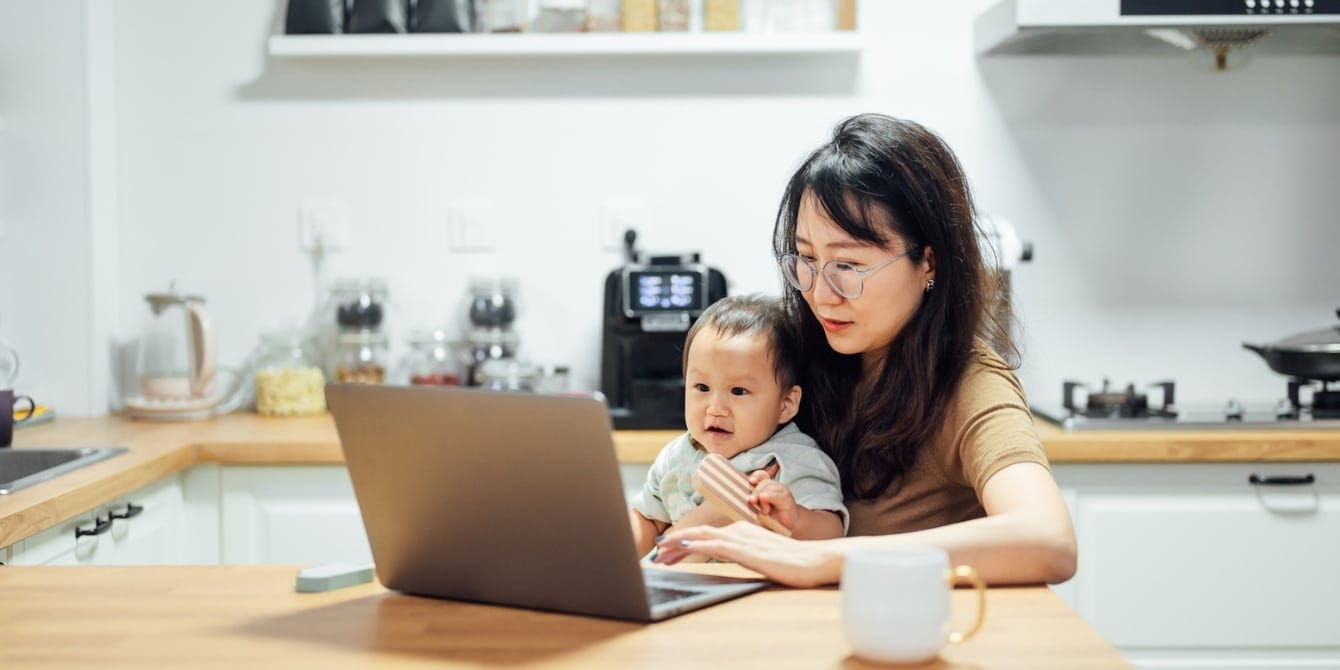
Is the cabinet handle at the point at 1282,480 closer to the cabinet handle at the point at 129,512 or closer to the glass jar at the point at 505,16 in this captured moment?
the glass jar at the point at 505,16

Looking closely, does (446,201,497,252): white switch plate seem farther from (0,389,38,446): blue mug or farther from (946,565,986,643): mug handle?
(946,565,986,643): mug handle

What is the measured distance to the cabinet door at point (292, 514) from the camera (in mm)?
2607

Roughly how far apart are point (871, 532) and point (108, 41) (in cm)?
234

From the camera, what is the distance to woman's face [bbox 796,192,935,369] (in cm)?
159

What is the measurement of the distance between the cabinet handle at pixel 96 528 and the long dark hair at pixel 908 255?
1.26 meters

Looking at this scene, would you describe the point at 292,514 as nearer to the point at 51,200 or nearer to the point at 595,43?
the point at 51,200

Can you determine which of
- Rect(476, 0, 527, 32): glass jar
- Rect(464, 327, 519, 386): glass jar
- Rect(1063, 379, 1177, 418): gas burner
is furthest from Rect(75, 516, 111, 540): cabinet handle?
Rect(1063, 379, 1177, 418): gas burner

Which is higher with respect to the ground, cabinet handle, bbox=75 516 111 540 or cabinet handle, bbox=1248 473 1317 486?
cabinet handle, bbox=1248 473 1317 486

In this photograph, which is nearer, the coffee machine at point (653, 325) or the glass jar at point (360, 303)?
the coffee machine at point (653, 325)

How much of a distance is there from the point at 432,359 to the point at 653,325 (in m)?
0.60

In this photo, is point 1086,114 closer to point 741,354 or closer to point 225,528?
point 741,354

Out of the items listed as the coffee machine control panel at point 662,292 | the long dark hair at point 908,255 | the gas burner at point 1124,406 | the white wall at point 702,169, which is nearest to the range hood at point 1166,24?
the white wall at point 702,169

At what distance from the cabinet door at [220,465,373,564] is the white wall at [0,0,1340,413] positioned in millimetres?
618

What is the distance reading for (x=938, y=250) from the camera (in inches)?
63.2
